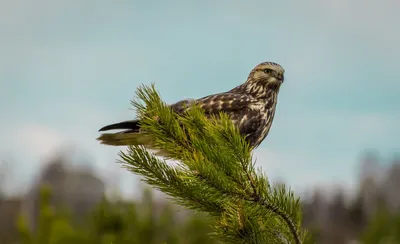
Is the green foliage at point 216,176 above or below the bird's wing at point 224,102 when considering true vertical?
below

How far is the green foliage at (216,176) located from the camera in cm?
261

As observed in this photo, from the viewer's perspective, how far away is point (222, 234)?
288 centimetres

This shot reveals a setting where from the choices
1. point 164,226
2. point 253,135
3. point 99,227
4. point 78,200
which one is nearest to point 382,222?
point 164,226

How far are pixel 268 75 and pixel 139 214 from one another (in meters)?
8.94

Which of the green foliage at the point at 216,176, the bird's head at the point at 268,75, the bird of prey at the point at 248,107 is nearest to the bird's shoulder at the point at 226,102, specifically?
the bird of prey at the point at 248,107

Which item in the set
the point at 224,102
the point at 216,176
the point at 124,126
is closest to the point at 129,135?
the point at 124,126

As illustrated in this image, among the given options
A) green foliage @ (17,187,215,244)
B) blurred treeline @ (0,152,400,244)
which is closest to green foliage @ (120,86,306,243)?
blurred treeline @ (0,152,400,244)

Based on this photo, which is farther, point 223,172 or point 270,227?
point 270,227

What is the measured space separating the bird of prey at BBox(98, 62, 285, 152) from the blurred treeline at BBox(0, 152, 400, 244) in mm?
507

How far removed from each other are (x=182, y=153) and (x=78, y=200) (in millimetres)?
56294

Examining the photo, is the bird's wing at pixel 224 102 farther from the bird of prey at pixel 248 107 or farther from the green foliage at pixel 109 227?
the green foliage at pixel 109 227

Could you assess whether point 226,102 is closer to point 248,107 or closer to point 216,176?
point 248,107

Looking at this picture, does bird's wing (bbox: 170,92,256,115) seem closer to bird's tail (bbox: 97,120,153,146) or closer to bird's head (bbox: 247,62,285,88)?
bird's head (bbox: 247,62,285,88)

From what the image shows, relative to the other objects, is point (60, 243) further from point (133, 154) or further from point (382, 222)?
point (382, 222)
